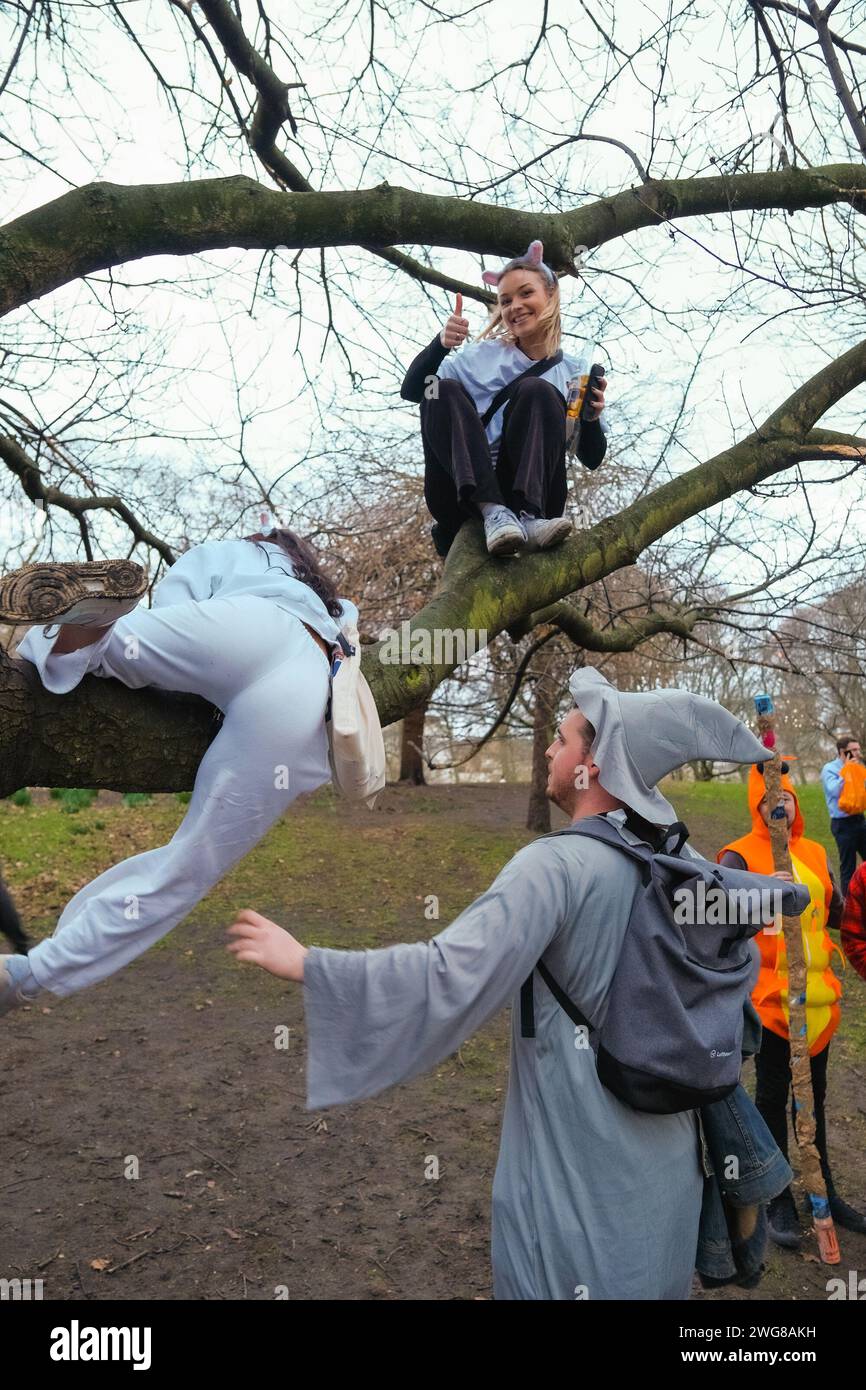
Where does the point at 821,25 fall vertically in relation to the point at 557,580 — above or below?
above

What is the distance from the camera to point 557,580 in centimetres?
351

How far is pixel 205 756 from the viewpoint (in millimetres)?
2395

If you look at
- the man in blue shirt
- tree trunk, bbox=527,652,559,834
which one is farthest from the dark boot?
the man in blue shirt

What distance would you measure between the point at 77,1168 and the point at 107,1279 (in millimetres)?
991

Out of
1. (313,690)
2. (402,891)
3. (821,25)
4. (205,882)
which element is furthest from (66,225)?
(402,891)

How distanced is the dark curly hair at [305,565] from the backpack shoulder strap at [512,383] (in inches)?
44.6

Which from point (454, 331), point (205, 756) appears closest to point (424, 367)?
point (454, 331)

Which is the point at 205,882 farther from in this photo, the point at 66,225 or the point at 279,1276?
the point at 279,1276

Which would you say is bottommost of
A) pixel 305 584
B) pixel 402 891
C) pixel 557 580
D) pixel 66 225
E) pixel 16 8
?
pixel 402 891

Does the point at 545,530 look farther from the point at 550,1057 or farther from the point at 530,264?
the point at 550,1057

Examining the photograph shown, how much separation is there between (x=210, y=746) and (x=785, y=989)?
2794mm

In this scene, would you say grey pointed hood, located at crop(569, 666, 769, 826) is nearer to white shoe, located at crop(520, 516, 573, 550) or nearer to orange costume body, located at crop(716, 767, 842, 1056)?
white shoe, located at crop(520, 516, 573, 550)

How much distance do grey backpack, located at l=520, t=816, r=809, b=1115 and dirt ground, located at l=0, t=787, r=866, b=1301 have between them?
244 centimetres

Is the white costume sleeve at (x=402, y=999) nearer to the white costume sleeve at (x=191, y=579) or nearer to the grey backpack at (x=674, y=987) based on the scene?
the grey backpack at (x=674, y=987)
